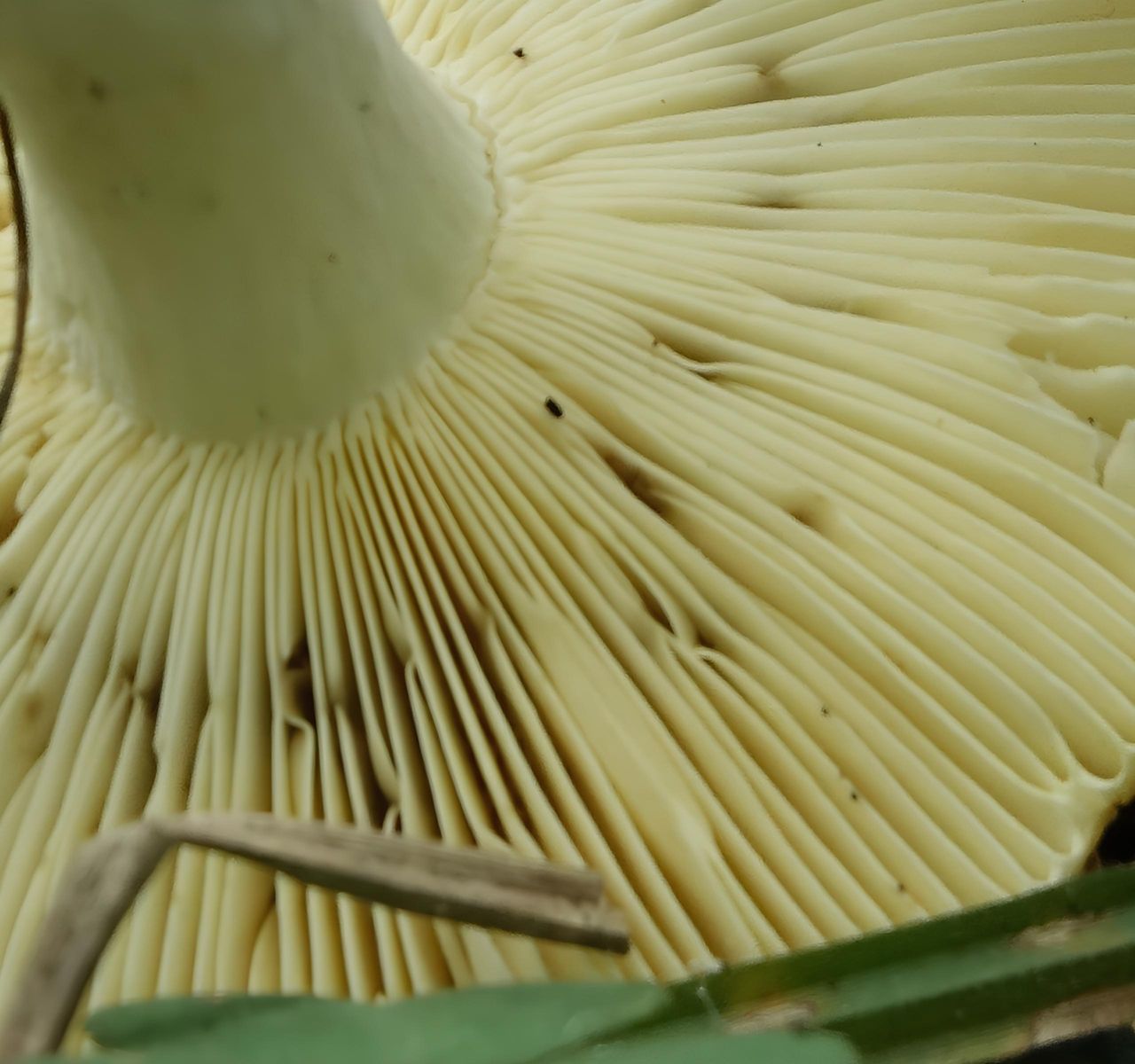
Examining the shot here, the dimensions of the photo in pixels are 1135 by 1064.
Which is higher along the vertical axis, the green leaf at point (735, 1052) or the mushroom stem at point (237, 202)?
the mushroom stem at point (237, 202)

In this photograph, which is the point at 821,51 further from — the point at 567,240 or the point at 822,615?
the point at 822,615

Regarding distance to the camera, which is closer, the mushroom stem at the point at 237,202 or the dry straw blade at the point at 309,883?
the dry straw blade at the point at 309,883

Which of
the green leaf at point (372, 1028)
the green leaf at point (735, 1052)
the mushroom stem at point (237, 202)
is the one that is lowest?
the green leaf at point (372, 1028)

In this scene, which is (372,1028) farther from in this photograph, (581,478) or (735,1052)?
(581,478)

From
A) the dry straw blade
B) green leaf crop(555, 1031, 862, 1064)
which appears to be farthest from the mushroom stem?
green leaf crop(555, 1031, 862, 1064)

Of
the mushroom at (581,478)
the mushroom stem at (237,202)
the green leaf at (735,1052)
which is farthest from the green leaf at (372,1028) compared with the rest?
the mushroom stem at (237,202)

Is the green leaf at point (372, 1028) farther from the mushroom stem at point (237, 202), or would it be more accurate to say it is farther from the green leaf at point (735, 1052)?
the mushroom stem at point (237, 202)
